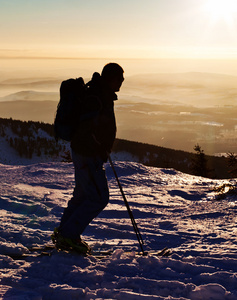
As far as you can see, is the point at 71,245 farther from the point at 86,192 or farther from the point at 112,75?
the point at 112,75

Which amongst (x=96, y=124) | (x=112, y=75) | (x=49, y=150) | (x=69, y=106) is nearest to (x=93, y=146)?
(x=96, y=124)

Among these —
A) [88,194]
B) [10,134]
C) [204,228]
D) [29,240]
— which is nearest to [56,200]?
[29,240]

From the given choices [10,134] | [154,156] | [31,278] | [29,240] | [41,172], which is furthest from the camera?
[154,156]

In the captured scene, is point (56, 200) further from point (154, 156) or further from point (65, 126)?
point (154, 156)

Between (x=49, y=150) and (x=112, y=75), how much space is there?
28970mm

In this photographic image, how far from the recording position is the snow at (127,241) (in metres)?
3.58

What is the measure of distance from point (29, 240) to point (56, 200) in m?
2.55

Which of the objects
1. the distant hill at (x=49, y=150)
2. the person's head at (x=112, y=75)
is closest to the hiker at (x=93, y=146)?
the person's head at (x=112, y=75)

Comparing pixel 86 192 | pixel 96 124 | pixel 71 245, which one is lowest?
pixel 71 245

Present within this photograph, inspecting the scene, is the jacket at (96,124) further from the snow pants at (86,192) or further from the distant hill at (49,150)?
the distant hill at (49,150)

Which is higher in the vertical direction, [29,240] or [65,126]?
[65,126]

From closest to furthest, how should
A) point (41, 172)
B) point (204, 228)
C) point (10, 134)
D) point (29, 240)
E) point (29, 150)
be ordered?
point (29, 240), point (204, 228), point (41, 172), point (29, 150), point (10, 134)

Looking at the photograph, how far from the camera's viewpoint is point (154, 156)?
39875 mm

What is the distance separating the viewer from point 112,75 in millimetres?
4188
